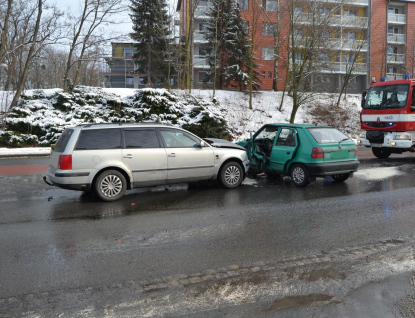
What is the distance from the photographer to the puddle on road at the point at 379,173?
11.4 metres

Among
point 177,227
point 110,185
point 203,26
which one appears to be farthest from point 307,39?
point 177,227

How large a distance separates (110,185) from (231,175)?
301 cm

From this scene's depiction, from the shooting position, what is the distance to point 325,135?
9844 mm

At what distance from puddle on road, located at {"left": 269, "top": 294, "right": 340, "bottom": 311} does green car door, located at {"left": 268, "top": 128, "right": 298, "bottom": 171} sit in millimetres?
6179

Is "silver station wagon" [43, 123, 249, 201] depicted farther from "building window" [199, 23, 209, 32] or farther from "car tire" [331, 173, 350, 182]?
"building window" [199, 23, 209, 32]

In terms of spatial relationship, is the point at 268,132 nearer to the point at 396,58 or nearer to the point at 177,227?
the point at 177,227

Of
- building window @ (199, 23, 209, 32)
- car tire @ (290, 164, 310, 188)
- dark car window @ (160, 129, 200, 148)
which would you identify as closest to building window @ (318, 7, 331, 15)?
building window @ (199, 23, 209, 32)

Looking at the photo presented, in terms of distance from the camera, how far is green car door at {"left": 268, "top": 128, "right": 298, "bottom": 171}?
9922 mm

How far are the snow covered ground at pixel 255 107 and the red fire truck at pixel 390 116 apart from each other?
11.2m

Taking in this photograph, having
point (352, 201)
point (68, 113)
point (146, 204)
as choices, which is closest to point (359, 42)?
point (68, 113)

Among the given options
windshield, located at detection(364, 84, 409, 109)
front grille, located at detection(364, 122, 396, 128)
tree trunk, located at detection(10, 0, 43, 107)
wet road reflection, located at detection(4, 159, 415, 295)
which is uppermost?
tree trunk, located at detection(10, 0, 43, 107)

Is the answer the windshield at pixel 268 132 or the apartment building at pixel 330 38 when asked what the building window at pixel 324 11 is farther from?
the windshield at pixel 268 132

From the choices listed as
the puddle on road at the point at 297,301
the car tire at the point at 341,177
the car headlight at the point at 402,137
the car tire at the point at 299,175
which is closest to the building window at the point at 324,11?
the car headlight at the point at 402,137

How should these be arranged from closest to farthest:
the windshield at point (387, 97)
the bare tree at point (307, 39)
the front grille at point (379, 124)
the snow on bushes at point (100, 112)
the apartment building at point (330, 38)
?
the windshield at point (387, 97) < the front grille at point (379, 124) < the snow on bushes at point (100, 112) < the bare tree at point (307, 39) < the apartment building at point (330, 38)
